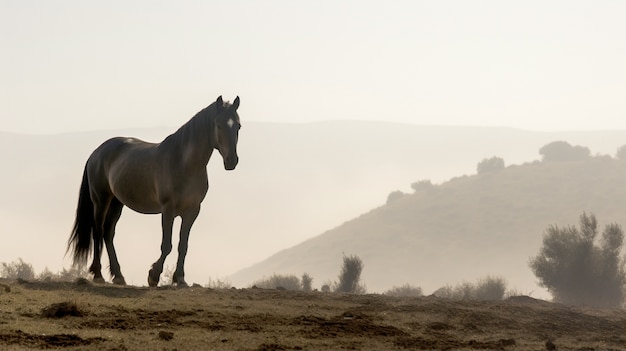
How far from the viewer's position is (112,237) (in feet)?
52.1

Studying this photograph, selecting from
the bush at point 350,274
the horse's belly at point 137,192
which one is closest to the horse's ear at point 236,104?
the horse's belly at point 137,192

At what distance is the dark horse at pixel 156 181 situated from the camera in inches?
550

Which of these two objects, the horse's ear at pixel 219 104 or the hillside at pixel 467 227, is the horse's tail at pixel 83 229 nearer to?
the horse's ear at pixel 219 104

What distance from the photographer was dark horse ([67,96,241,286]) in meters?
14.0

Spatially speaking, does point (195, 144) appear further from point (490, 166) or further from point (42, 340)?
point (490, 166)

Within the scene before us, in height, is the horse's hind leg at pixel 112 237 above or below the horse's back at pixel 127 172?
below

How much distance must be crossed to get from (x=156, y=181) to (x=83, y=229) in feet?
8.43

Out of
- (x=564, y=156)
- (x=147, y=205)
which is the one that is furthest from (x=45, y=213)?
(x=147, y=205)

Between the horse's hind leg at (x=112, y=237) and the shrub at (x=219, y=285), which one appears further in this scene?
the horse's hind leg at (x=112, y=237)

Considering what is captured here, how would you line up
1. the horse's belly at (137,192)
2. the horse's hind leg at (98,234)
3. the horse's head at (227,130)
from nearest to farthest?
the horse's head at (227,130) < the horse's belly at (137,192) < the horse's hind leg at (98,234)

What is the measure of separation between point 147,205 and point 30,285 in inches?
107

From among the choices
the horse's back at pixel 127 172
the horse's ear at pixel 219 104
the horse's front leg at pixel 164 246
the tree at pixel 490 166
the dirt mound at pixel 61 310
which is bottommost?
the dirt mound at pixel 61 310

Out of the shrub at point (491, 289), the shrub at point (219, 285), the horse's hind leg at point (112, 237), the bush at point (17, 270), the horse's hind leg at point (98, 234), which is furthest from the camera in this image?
the shrub at point (491, 289)

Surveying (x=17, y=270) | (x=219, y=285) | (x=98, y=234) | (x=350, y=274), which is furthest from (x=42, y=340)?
(x=17, y=270)
